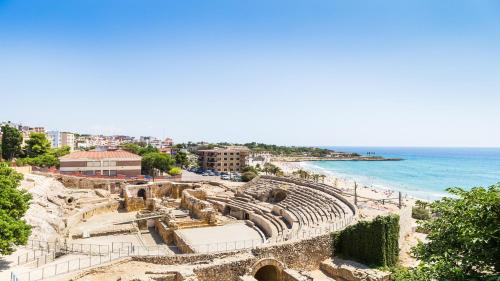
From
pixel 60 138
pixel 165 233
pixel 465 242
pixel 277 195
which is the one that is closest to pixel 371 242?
pixel 465 242

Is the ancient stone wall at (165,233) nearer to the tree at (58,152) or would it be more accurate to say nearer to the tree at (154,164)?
the tree at (154,164)

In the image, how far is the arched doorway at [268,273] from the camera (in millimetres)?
18422

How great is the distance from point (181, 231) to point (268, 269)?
1267 cm

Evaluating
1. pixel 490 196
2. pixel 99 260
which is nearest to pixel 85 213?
pixel 99 260

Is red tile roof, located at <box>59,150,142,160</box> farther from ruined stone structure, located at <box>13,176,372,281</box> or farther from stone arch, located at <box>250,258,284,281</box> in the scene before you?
stone arch, located at <box>250,258,284,281</box>

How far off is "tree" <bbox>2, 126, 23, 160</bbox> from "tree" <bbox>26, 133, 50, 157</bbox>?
2.08 m

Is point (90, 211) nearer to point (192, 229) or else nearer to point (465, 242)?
point (192, 229)

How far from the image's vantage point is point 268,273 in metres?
18.9

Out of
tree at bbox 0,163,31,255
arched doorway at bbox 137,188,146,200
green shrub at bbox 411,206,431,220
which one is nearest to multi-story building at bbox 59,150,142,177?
arched doorway at bbox 137,188,146,200

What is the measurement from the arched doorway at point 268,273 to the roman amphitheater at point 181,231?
55 millimetres

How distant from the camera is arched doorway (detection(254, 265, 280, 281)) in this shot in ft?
60.4

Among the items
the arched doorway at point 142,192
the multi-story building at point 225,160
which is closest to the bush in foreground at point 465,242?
the arched doorway at point 142,192

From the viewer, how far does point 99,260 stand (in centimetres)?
1712

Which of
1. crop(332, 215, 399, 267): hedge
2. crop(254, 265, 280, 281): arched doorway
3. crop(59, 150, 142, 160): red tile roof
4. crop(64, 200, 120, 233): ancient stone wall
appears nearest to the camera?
crop(254, 265, 280, 281): arched doorway
